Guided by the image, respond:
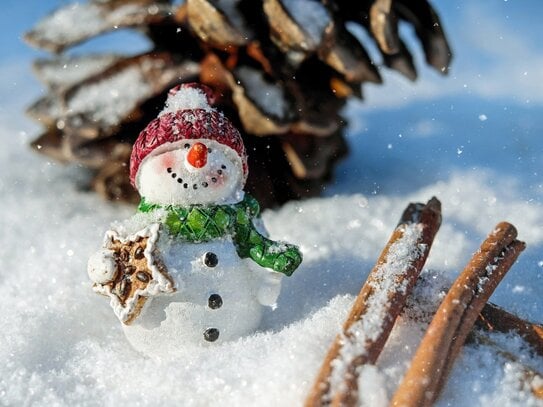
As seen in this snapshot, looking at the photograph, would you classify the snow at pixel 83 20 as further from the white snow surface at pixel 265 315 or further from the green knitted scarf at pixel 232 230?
the green knitted scarf at pixel 232 230

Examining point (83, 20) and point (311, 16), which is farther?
point (83, 20)

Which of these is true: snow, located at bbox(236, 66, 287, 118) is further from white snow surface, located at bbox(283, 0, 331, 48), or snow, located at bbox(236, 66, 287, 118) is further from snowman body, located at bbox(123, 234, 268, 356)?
snowman body, located at bbox(123, 234, 268, 356)

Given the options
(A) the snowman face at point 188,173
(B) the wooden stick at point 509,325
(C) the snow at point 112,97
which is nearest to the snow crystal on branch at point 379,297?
(B) the wooden stick at point 509,325

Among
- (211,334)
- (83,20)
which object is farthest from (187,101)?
(83,20)

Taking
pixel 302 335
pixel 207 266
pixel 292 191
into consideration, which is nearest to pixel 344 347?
pixel 302 335

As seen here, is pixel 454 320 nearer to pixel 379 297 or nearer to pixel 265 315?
pixel 379 297

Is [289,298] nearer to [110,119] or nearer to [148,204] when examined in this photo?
[148,204]

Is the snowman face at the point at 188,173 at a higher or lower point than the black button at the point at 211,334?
higher
